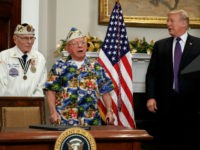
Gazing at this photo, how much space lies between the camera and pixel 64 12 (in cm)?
609

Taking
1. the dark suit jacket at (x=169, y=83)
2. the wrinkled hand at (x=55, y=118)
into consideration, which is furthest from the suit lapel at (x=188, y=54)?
the wrinkled hand at (x=55, y=118)

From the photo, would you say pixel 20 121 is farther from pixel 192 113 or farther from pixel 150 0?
pixel 150 0

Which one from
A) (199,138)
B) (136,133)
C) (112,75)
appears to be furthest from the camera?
(112,75)

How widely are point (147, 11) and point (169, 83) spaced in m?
2.08

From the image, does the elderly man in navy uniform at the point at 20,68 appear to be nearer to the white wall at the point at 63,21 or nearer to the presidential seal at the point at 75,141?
the white wall at the point at 63,21

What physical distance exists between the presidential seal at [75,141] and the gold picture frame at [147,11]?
4319 mm

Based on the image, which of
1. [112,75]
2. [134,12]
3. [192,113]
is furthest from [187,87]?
[134,12]

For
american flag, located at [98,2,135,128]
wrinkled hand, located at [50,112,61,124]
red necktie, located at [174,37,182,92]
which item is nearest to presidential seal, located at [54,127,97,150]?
wrinkled hand, located at [50,112,61,124]

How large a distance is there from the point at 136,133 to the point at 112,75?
3.15m

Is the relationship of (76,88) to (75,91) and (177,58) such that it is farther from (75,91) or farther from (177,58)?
(177,58)

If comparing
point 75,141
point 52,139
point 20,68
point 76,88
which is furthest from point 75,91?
point 75,141

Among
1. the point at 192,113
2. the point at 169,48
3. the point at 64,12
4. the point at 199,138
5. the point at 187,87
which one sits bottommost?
the point at 199,138

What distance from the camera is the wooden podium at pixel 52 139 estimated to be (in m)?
2.02

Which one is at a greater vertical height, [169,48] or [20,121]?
[169,48]
